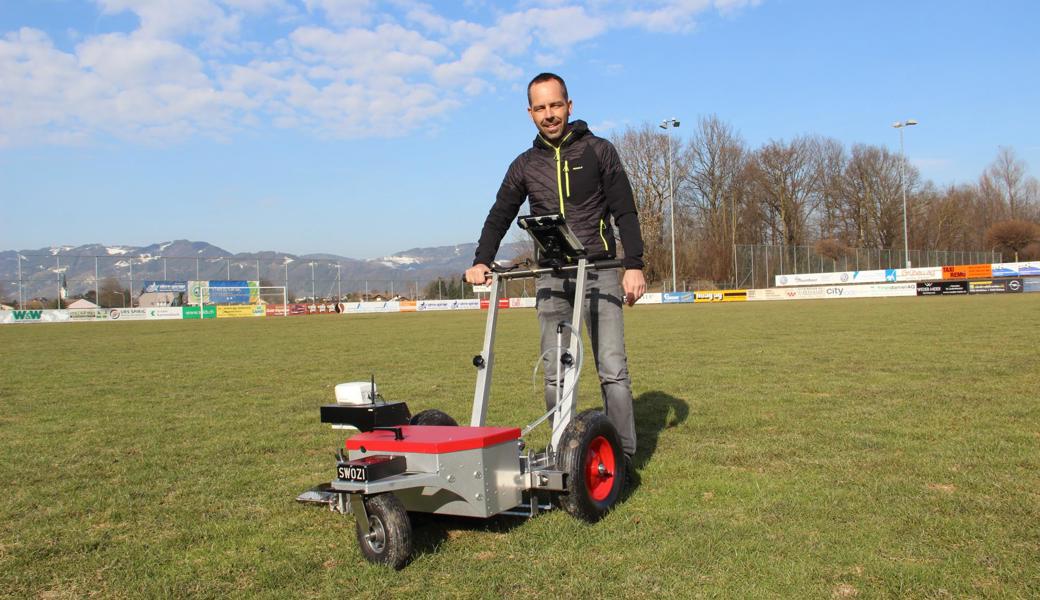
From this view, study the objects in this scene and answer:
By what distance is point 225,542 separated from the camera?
11.3 feet

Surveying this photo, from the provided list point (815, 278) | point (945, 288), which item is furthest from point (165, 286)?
point (945, 288)

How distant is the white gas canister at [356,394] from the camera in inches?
139

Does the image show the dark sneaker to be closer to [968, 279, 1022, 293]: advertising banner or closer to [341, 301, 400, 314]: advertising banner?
[968, 279, 1022, 293]: advertising banner

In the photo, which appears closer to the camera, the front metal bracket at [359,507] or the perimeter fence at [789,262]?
the front metal bracket at [359,507]

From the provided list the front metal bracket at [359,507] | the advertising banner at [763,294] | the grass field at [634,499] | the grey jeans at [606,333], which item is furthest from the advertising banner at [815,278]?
the front metal bracket at [359,507]

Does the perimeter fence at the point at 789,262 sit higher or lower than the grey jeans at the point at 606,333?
higher

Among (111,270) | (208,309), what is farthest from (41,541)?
(111,270)

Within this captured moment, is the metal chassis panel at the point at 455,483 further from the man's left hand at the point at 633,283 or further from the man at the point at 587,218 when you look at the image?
the man's left hand at the point at 633,283

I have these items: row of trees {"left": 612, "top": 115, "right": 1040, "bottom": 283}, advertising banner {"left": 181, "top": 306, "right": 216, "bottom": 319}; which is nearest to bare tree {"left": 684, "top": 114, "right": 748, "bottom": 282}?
row of trees {"left": 612, "top": 115, "right": 1040, "bottom": 283}

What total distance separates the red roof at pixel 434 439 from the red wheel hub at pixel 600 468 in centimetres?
43

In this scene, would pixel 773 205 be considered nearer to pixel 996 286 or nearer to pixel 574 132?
pixel 996 286

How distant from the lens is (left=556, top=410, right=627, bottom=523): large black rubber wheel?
135 inches

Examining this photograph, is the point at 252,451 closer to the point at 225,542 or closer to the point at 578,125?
the point at 225,542

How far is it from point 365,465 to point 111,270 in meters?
62.6
